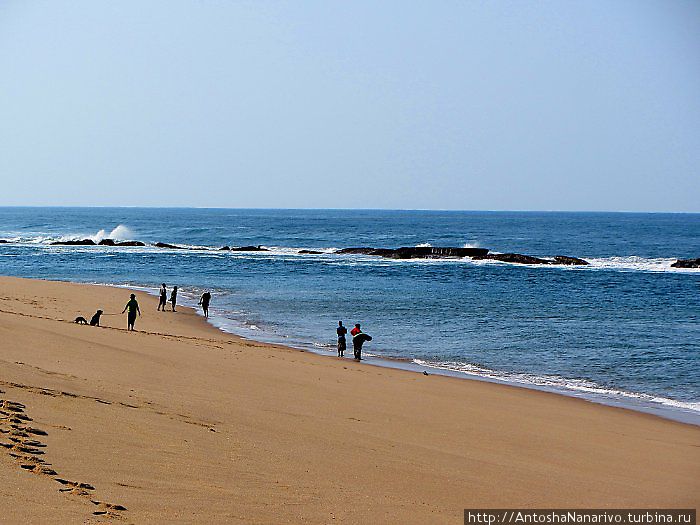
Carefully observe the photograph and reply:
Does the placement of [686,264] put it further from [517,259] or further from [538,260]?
[517,259]

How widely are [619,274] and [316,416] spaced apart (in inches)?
1720

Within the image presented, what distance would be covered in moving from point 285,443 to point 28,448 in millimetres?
3070

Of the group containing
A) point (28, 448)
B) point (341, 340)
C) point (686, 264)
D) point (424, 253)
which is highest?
point (28, 448)

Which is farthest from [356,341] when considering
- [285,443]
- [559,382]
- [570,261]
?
[570,261]

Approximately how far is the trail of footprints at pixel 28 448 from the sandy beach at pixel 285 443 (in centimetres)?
3

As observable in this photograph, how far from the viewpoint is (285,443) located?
8.86 metres

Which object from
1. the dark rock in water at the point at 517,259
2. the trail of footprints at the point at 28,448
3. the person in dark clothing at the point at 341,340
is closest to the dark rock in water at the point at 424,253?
the dark rock in water at the point at 517,259

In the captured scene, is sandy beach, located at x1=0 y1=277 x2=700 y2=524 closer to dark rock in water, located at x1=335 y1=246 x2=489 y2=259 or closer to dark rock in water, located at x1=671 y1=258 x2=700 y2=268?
dark rock in water, located at x1=671 y1=258 x2=700 y2=268

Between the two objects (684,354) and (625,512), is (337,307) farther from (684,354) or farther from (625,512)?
(625,512)

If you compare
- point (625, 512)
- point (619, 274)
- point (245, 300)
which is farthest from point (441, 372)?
point (619, 274)

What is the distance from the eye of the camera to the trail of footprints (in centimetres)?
581

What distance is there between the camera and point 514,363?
20.0 m

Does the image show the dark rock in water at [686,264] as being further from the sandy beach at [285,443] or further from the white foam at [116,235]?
the white foam at [116,235]

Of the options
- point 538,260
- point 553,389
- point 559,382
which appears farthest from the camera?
point 538,260
